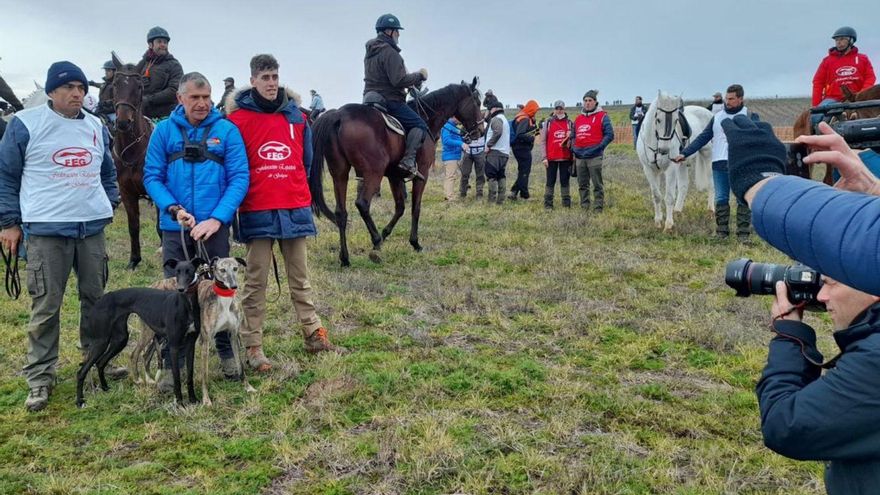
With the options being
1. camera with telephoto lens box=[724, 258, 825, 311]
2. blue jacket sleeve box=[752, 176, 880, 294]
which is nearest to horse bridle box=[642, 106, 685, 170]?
camera with telephoto lens box=[724, 258, 825, 311]

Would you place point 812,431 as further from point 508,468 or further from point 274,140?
point 274,140

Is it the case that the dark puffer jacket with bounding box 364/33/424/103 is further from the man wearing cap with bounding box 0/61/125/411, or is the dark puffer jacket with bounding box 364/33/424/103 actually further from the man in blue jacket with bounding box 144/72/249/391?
the man wearing cap with bounding box 0/61/125/411

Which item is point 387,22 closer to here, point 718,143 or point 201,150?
point 201,150

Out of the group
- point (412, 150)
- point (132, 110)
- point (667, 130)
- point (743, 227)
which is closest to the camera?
point (132, 110)

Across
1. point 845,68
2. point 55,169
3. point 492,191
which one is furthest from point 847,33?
point 55,169

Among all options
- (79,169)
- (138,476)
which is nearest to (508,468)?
(138,476)

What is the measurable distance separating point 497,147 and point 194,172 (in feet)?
35.0

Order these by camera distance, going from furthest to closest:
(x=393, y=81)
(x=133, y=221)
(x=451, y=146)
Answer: (x=451, y=146) < (x=133, y=221) < (x=393, y=81)

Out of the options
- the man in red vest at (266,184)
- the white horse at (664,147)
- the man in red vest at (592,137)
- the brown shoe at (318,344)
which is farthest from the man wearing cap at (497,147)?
the brown shoe at (318,344)

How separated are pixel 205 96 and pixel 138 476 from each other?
2.59 metres

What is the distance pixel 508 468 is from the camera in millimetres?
3479

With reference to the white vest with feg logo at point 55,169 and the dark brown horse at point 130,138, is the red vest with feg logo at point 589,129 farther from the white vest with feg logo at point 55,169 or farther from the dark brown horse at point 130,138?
the white vest with feg logo at point 55,169

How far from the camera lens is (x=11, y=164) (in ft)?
14.2

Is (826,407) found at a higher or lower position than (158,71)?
lower
